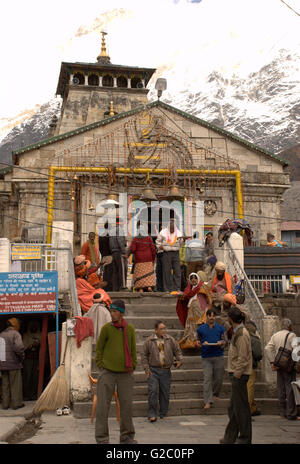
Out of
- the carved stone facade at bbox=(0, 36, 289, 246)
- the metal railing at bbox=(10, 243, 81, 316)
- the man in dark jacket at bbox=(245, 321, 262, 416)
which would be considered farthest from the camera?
the carved stone facade at bbox=(0, 36, 289, 246)

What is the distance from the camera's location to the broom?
33.2 ft

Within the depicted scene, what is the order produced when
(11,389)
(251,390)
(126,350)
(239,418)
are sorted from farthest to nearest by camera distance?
(11,389) → (251,390) → (126,350) → (239,418)

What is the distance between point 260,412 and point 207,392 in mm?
993

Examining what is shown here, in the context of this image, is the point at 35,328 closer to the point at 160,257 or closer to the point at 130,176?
the point at 160,257

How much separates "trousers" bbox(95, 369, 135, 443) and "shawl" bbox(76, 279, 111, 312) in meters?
4.80

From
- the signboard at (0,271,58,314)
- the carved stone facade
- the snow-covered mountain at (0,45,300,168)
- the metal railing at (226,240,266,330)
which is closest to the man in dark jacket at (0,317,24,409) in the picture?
the signboard at (0,271,58,314)

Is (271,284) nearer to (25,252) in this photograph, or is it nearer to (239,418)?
(25,252)

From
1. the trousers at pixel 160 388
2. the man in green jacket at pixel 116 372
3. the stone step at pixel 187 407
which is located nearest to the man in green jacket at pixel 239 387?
the man in green jacket at pixel 116 372

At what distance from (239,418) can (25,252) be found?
8.50 m

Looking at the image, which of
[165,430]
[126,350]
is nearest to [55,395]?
[165,430]


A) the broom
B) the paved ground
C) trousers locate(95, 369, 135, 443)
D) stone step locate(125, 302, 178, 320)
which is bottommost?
the paved ground

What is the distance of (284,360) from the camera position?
386 inches

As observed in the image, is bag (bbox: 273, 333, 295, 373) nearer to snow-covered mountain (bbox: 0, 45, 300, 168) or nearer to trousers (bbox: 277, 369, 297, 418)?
trousers (bbox: 277, 369, 297, 418)
